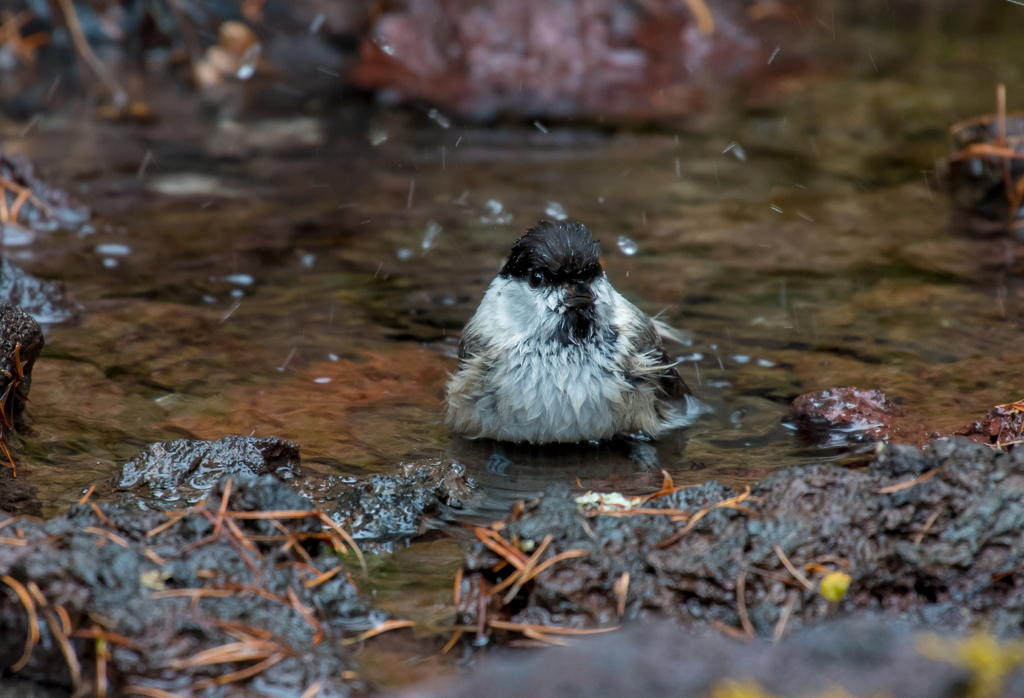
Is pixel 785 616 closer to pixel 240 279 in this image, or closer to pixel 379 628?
pixel 379 628

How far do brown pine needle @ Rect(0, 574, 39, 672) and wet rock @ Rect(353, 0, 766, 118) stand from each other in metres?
6.78


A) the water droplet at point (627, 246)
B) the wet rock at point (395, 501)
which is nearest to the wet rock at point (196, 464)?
the wet rock at point (395, 501)

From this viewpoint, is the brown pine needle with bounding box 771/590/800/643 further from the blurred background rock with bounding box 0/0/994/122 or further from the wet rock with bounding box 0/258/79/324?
the blurred background rock with bounding box 0/0/994/122

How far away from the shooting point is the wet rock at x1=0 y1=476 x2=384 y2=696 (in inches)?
104

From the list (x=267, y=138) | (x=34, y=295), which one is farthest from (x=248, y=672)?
(x=267, y=138)

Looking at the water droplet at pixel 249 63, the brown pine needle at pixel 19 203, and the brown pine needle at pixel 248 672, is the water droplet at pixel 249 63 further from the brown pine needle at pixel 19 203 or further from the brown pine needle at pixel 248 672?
the brown pine needle at pixel 248 672

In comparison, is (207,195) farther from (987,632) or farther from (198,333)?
(987,632)

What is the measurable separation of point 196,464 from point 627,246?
357cm

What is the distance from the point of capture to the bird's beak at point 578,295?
4.46 m

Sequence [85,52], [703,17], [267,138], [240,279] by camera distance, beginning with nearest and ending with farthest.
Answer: [240,279]
[267,138]
[85,52]
[703,17]

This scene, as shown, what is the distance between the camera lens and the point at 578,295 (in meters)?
4.48

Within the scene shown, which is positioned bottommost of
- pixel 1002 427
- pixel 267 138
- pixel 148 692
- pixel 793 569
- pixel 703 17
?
pixel 148 692

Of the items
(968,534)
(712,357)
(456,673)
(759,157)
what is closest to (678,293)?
(712,357)

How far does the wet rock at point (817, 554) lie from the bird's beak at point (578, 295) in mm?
1511
